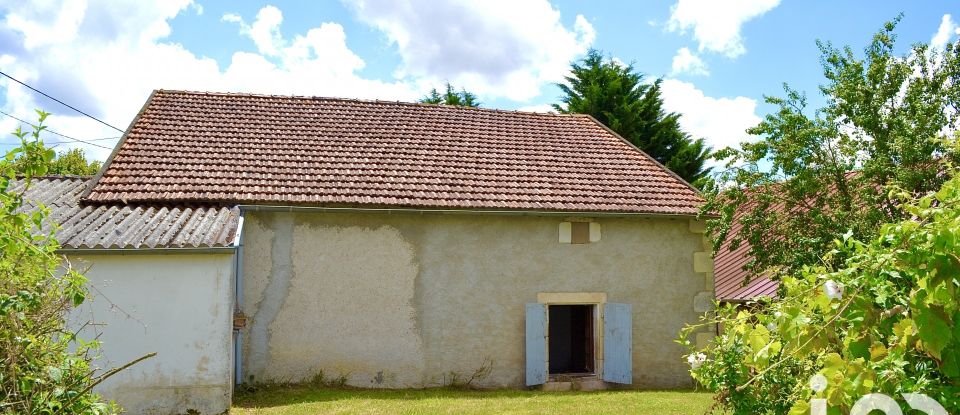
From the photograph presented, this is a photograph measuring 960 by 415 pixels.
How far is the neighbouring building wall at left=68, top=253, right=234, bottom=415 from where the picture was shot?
9062mm

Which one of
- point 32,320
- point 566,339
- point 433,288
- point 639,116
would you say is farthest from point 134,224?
point 639,116

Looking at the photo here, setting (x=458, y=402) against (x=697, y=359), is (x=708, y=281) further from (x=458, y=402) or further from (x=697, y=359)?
(x=697, y=359)

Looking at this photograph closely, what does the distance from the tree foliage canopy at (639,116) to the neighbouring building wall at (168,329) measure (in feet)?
59.9

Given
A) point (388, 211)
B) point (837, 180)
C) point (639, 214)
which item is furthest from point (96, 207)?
point (837, 180)

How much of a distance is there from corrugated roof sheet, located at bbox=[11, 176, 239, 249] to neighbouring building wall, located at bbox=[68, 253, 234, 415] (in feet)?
0.77

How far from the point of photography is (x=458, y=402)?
10.1 meters

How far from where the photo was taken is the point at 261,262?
10969 mm

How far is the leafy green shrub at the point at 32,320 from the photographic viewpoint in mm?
2986

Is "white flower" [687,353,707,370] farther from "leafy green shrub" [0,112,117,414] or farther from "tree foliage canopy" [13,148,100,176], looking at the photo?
"tree foliage canopy" [13,148,100,176]

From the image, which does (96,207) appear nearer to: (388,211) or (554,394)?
(388,211)

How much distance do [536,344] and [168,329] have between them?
525 cm

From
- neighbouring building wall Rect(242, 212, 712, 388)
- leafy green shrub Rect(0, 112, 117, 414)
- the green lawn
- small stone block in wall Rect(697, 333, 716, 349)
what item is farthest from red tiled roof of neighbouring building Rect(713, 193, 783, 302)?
leafy green shrub Rect(0, 112, 117, 414)

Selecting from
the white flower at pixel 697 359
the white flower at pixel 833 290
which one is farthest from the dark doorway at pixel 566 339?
the white flower at pixel 833 290

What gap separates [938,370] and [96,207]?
34.6 feet
